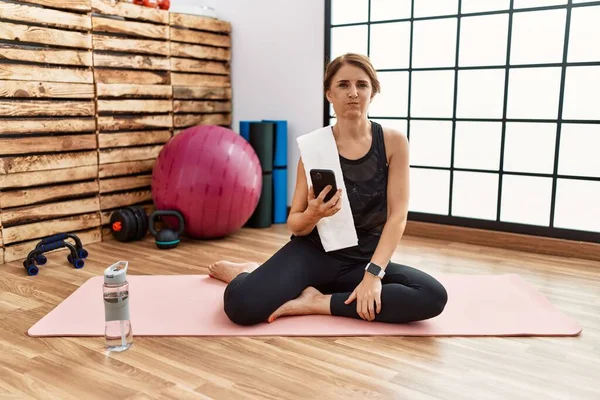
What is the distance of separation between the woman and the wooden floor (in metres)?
0.13

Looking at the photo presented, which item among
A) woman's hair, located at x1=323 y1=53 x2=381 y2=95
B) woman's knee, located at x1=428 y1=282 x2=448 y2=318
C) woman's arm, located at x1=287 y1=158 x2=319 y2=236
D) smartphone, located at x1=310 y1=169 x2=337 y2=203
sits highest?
woman's hair, located at x1=323 y1=53 x2=381 y2=95

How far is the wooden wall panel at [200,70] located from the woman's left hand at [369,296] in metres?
2.26

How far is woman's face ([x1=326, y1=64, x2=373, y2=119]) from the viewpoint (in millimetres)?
1936

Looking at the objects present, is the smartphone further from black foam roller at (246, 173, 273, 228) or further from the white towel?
black foam roller at (246, 173, 273, 228)

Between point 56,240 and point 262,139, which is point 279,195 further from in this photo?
point 56,240

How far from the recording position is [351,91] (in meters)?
1.93

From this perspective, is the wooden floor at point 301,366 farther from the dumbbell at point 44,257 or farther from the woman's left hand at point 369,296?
the dumbbell at point 44,257

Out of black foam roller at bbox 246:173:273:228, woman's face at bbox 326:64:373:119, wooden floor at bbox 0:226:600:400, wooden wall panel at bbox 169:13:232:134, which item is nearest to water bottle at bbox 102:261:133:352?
wooden floor at bbox 0:226:600:400

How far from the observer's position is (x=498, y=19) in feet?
10.6

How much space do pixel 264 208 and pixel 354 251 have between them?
67.3 inches

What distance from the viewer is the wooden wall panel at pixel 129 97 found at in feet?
10.9

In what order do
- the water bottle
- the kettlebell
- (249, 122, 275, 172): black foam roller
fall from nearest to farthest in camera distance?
the water bottle, the kettlebell, (249, 122, 275, 172): black foam roller

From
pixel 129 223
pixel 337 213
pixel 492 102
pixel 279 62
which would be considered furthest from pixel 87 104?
pixel 492 102

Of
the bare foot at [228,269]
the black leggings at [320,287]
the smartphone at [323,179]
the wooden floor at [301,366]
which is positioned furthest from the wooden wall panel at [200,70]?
the smartphone at [323,179]
